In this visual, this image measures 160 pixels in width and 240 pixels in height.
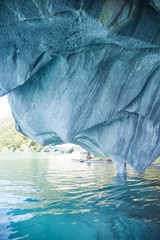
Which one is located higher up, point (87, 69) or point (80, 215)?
point (87, 69)

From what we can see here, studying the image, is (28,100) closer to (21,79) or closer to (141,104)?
(21,79)

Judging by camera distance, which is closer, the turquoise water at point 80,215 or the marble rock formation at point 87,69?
the marble rock formation at point 87,69

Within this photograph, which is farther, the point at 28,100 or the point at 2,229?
the point at 28,100

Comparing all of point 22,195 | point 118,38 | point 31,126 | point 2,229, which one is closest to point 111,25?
point 118,38

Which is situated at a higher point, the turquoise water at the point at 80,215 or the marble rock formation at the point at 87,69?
the marble rock formation at the point at 87,69

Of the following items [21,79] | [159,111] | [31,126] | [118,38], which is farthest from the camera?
[31,126]

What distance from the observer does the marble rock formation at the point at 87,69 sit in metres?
3.94

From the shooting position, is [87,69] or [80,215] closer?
[87,69]

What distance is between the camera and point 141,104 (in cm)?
673

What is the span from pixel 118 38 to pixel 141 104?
9.65ft

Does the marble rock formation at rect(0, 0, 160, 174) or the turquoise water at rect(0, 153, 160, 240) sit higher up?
the marble rock formation at rect(0, 0, 160, 174)

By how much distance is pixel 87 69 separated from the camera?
558 cm

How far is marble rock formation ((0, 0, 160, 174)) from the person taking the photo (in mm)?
3938

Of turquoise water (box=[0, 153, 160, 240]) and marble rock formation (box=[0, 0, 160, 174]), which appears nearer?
marble rock formation (box=[0, 0, 160, 174])
